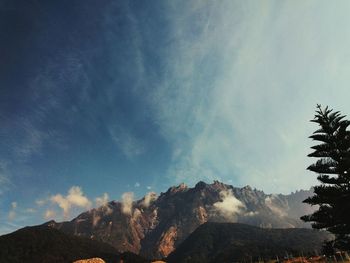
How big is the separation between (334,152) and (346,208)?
512 centimetres

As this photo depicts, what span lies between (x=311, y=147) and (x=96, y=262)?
44468 millimetres

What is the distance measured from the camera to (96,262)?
55062 mm

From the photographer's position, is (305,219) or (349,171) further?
(305,219)

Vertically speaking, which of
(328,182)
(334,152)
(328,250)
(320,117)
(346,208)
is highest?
(320,117)

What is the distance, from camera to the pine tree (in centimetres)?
2644

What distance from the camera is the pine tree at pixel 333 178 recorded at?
26.4 meters

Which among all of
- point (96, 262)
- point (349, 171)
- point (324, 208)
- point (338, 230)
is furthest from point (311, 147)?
point (96, 262)

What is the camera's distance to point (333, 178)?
90.2 ft

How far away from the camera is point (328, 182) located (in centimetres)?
2786

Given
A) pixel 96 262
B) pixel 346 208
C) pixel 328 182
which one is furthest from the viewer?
pixel 96 262

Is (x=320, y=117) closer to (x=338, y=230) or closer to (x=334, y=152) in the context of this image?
A: (x=334, y=152)

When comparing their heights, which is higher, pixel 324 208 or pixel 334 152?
pixel 334 152

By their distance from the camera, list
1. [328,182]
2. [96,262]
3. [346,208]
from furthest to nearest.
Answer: [96,262] < [328,182] < [346,208]

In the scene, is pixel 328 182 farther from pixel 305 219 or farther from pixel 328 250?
pixel 328 250
